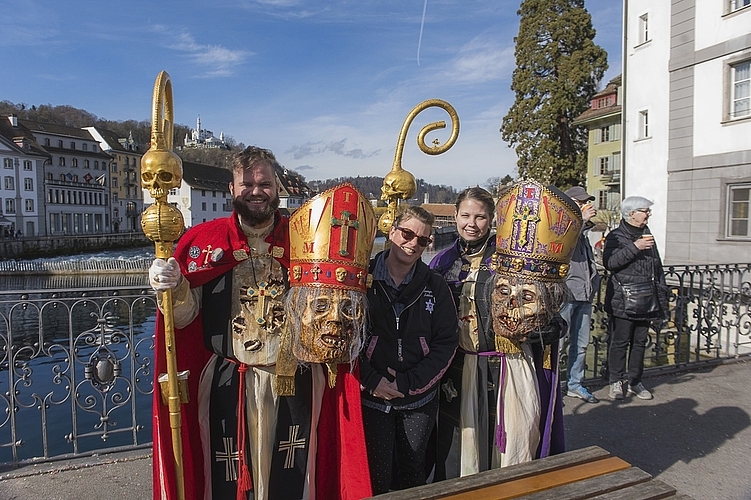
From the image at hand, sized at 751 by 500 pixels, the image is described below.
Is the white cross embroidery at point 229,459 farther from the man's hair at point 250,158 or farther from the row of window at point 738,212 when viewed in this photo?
the row of window at point 738,212

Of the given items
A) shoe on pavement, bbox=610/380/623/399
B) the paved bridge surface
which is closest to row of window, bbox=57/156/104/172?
the paved bridge surface

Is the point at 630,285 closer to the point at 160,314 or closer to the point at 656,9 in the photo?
the point at 160,314

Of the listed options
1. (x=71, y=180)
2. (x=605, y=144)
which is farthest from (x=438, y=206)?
(x=71, y=180)

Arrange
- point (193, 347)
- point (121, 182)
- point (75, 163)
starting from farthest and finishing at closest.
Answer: point (121, 182) < point (75, 163) < point (193, 347)

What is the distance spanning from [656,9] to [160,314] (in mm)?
17299

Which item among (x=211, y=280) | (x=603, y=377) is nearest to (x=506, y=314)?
(x=211, y=280)

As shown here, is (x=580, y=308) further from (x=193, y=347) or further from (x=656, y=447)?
(x=193, y=347)

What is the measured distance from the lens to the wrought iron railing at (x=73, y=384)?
393 cm

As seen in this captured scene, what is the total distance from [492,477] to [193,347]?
67.8 inches

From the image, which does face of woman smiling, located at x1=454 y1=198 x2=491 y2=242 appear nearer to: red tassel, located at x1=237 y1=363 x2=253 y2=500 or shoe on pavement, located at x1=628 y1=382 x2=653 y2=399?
red tassel, located at x1=237 y1=363 x2=253 y2=500

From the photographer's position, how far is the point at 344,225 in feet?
7.83

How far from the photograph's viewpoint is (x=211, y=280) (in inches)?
109

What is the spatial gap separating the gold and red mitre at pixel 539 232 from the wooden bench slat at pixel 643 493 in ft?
3.37

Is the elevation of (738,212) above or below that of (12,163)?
below
